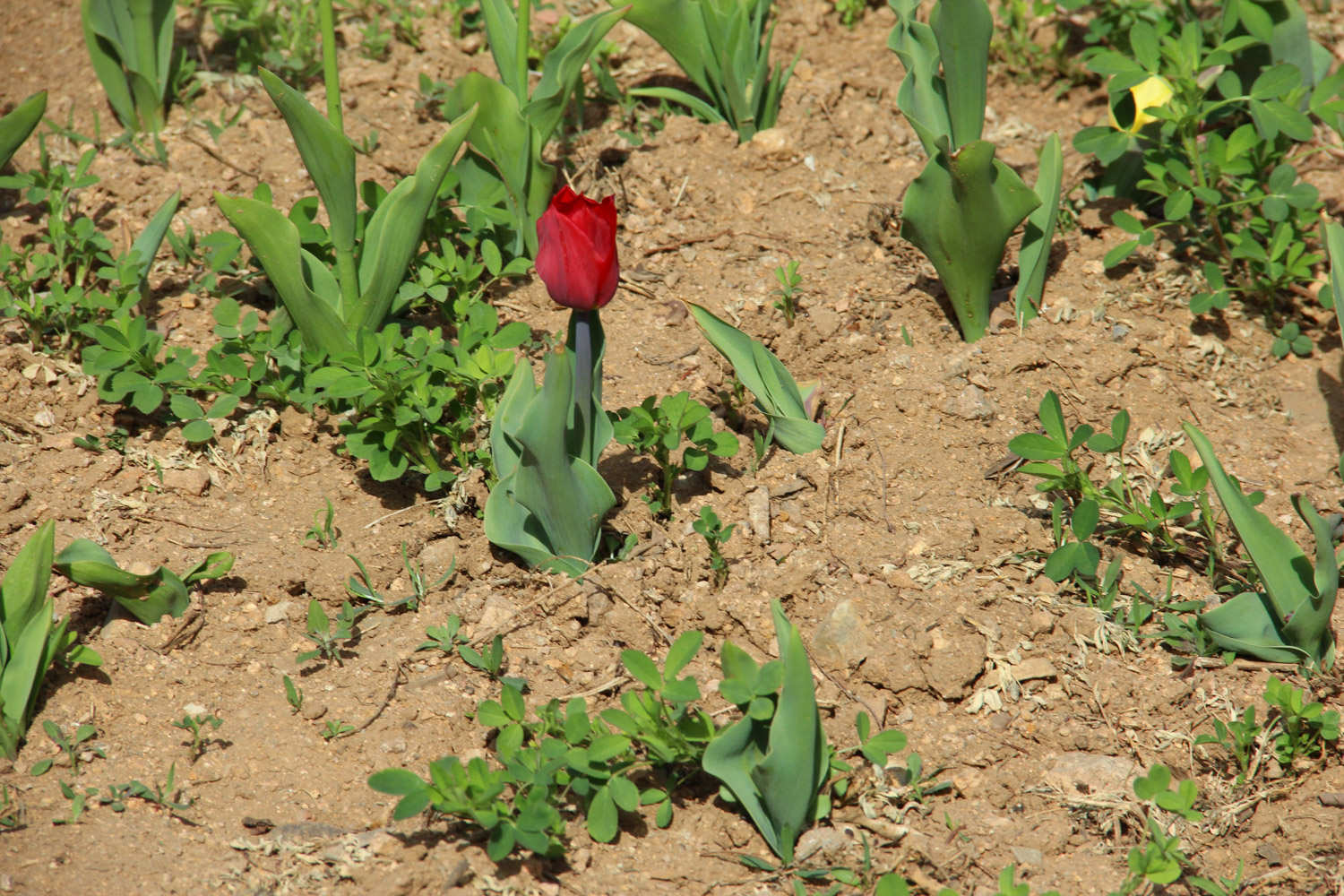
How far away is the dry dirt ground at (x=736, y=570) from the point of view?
195 cm

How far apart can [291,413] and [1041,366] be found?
178 cm

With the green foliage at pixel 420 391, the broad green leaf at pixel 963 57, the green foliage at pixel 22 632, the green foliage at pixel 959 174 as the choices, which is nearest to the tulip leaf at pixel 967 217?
the green foliage at pixel 959 174

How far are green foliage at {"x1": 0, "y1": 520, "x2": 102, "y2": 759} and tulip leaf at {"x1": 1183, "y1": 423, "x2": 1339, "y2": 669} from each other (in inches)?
78.6

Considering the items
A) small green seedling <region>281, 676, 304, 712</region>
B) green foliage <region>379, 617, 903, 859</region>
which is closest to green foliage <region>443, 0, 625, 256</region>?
small green seedling <region>281, 676, 304, 712</region>

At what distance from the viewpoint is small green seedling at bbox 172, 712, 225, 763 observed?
2.05 m

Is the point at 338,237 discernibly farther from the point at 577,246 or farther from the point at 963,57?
the point at 963,57

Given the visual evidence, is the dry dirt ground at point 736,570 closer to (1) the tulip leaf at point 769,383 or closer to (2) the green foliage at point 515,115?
(1) the tulip leaf at point 769,383

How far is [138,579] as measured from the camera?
2.16 meters

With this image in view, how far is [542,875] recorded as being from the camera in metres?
1.91

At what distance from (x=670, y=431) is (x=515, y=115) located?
3.37 feet

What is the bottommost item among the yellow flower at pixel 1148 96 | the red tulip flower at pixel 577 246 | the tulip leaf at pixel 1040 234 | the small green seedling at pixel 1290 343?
the small green seedling at pixel 1290 343

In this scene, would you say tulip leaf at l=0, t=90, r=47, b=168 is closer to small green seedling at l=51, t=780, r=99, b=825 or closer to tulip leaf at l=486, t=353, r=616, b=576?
tulip leaf at l=486, t=353, r=616, b=576

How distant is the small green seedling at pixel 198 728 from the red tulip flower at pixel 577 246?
0.99 meters

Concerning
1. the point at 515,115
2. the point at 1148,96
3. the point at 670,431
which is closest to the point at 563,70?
the point at 515,115
